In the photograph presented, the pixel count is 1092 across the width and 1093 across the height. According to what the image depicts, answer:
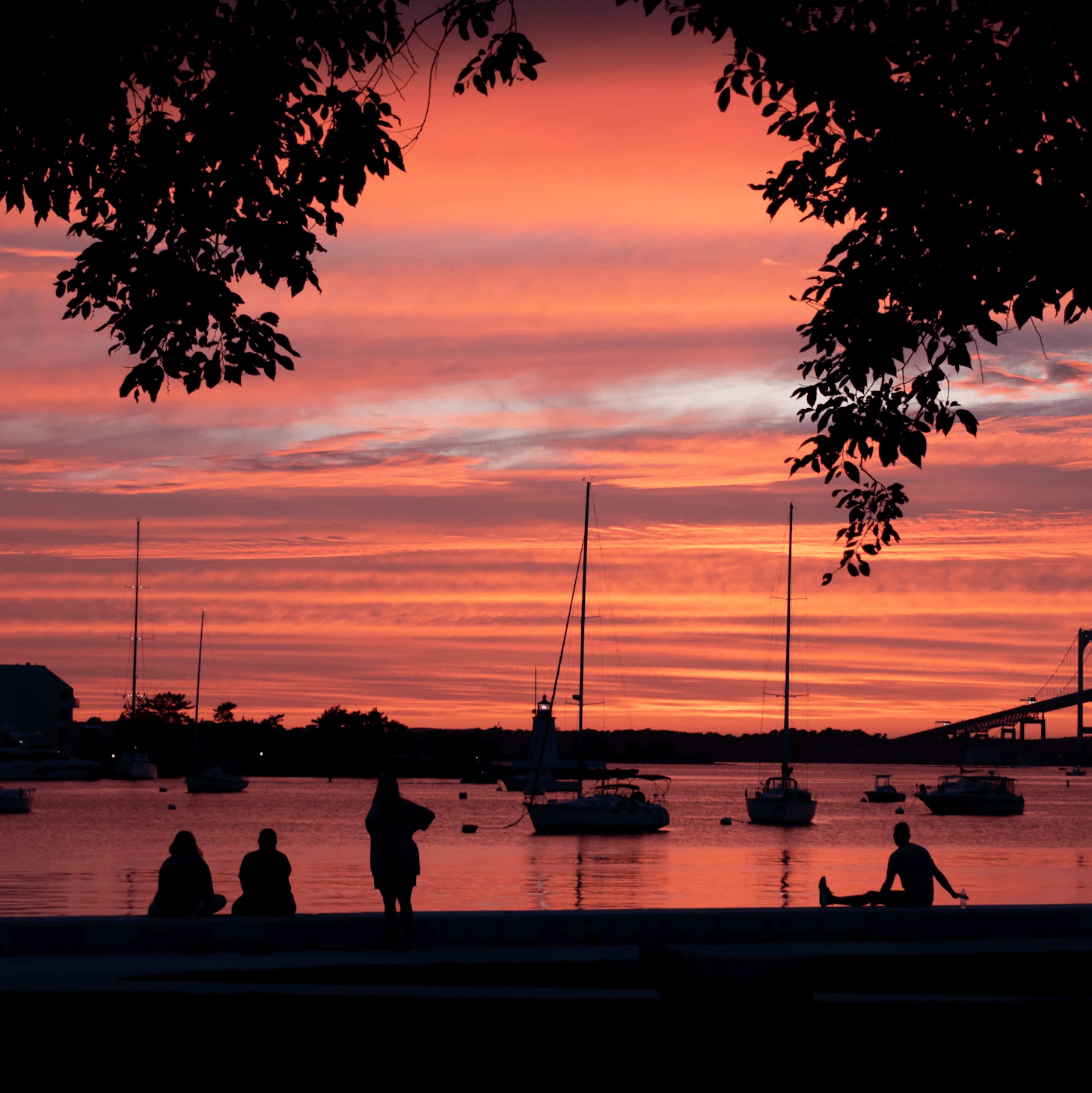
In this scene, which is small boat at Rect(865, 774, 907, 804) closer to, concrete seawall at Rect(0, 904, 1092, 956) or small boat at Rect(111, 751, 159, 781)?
small boat at Rect(111, 751, 159, 781)

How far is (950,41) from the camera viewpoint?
11.4 metres

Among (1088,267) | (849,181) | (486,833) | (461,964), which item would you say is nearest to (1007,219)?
(1088,267)

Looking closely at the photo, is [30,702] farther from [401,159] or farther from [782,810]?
[401,159]

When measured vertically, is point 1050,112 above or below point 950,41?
below

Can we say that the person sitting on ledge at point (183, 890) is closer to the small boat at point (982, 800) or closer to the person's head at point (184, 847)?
the person's head at point (184, 847)

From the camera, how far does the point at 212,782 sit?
493 ft

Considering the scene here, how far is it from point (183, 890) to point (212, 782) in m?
139

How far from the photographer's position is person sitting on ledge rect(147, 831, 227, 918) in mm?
15648

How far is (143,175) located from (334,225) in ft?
4.57

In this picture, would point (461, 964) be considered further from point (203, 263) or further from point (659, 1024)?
point (203, 263)

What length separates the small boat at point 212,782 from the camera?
150 meters

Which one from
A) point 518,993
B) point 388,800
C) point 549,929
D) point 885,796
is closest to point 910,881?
point 549,929

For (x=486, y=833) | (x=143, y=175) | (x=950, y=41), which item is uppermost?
(x=950, y=41)

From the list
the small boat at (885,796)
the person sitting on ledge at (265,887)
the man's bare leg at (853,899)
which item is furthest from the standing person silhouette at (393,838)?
the small boat at (885,796)
